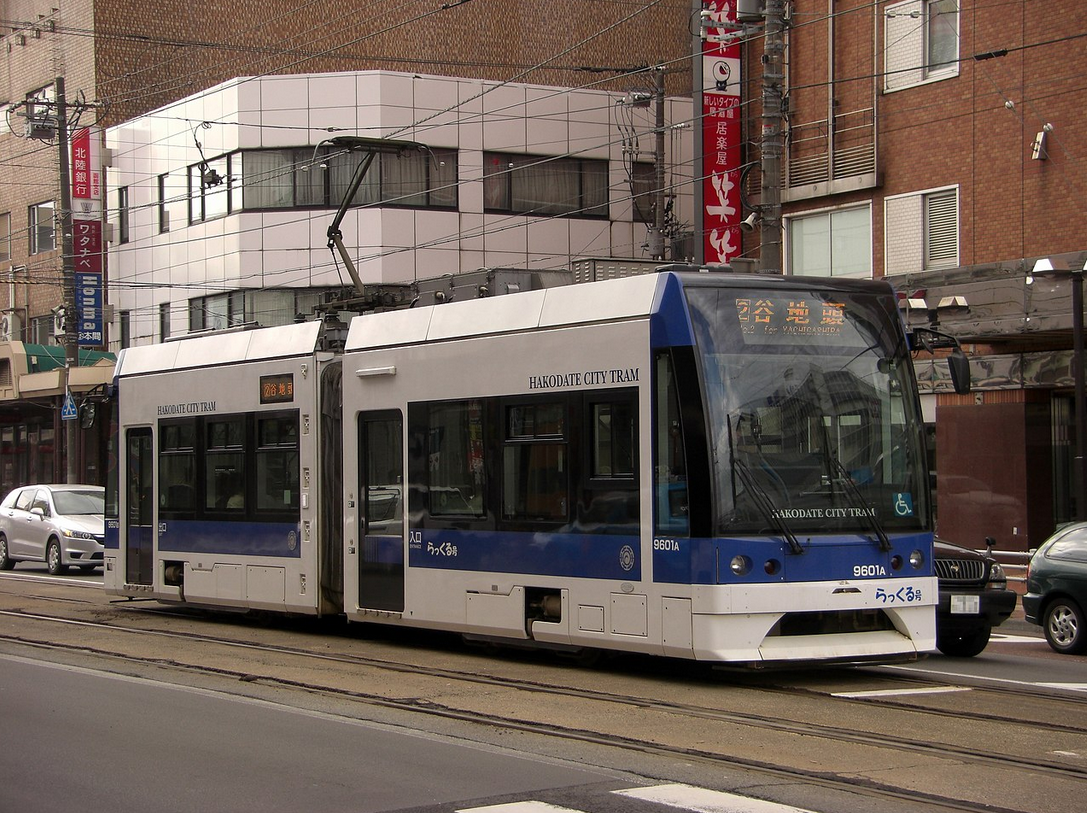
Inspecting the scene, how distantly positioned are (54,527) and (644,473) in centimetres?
1875

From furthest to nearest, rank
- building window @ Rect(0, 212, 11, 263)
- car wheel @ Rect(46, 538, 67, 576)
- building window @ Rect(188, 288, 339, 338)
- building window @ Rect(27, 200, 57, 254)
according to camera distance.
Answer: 1. building window @ Rect(0, 212, 11, 263)
2. building window @ Rect(27, 200, 57, 254)
3. building window @ Rect(188, 288, 339, 338)
4. car wheel @ Rect(46, 538, 67, 576)

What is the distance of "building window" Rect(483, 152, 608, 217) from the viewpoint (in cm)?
3753

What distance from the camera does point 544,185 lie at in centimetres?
3831

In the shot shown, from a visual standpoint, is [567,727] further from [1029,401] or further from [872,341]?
[1029,401]

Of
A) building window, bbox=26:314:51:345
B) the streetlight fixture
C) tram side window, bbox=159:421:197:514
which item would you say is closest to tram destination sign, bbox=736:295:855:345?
tram side window, bbox=159:421:197:514

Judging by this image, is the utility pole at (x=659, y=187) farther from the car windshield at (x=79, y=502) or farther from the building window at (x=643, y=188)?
the car windshield at (x=79, y=502)

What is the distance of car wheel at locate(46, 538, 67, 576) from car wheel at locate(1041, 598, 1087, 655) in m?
18.4

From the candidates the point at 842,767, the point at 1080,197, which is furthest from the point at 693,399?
the point at 1080,197

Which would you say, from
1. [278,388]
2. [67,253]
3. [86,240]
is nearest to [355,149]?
[278,388]

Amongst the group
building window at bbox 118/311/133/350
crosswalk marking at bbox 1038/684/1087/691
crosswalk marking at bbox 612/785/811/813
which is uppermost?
building window at bbox 118/311/133/350

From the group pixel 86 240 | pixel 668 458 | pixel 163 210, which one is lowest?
pixel 668 458

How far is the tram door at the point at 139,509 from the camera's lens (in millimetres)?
17891

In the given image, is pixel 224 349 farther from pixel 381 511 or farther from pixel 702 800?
pixel 702 800

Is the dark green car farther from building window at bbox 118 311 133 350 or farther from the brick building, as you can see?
building window at bbox 118 311 133 350
